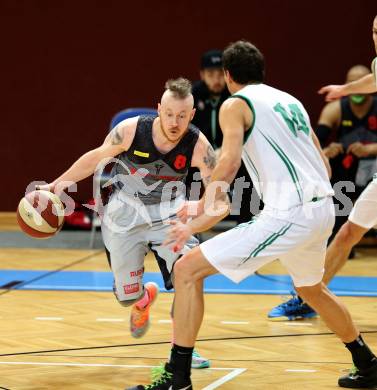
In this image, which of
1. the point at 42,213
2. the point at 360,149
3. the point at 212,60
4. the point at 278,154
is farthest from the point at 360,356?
the point at 212,60

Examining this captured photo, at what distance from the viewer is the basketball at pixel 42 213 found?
569 centimetres

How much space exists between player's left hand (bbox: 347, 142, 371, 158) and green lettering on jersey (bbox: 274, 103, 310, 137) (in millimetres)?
5178

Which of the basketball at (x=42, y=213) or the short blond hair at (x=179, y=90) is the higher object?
the short blond hair at (x=179, y=90)

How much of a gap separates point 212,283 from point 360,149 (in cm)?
242

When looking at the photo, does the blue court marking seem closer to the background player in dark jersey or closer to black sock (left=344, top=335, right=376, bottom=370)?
the background player in dark jersey

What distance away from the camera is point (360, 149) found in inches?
393

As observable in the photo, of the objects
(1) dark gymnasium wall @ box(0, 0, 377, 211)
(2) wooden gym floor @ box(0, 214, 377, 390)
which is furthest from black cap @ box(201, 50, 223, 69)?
(2) wooden gym floor @ box(0, 214, 377, 390)

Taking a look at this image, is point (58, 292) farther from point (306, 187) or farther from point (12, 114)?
point (12, 114)

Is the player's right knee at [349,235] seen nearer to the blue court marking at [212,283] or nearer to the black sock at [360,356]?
the blue court marking at [212,283]

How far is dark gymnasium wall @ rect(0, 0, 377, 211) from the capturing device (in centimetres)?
1223

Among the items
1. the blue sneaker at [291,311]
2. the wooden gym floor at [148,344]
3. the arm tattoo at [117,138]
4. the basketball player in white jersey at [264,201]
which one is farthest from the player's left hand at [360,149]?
the basketball player in white jersey at [264,201]

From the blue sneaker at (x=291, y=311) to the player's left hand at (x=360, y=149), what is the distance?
11.0 feet

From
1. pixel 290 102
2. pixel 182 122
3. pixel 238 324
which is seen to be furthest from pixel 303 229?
pixel 238 324

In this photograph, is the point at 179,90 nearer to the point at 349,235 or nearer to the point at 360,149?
the point at 349,235
